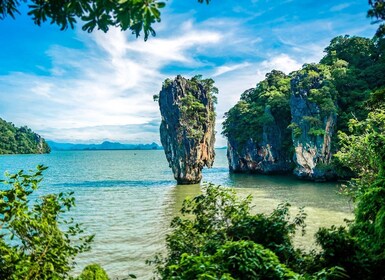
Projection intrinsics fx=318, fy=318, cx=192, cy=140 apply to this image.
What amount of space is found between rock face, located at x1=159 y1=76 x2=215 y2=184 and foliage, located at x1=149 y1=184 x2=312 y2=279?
1403 inches

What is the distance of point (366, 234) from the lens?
6371 millimetres

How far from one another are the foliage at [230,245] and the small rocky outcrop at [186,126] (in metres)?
35.7

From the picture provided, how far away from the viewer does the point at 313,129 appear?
41062 millimetres

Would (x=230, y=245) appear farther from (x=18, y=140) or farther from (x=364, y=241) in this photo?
(x=18, y=140)

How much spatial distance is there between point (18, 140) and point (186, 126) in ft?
439

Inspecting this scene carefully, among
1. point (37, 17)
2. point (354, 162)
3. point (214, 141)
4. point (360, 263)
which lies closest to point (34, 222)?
point (37, 17)

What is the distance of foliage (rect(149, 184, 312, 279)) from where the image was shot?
3471 mm

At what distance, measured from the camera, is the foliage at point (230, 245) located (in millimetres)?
3471

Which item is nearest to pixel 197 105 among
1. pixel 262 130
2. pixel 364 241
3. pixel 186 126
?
pixel 186 126

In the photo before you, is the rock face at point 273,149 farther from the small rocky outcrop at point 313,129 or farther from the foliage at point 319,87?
the foliage at point 319,87

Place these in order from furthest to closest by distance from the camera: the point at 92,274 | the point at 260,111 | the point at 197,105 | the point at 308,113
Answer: the point at 260,111
the point at 197,105
the point at 308,113
the point at 92,274

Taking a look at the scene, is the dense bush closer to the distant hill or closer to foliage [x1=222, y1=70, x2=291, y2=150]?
foliage [x1=222, y1=70, x2=291, y2=150]

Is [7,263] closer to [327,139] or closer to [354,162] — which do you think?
[354,162]

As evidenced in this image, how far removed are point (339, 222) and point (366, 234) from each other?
14774mm
